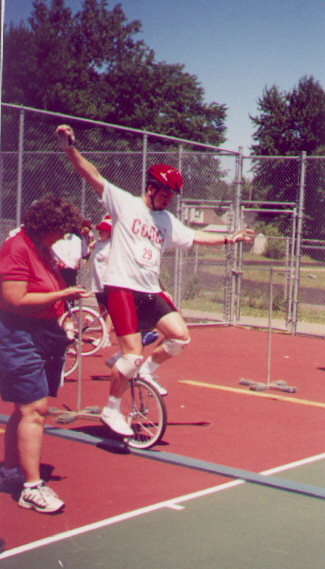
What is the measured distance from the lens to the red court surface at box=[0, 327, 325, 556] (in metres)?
4.11

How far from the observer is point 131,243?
17.2ft

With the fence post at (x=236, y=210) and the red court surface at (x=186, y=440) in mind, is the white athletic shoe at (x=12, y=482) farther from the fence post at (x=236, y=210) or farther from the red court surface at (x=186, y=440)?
the fence post at (x=236, y=210)

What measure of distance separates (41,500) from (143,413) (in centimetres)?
181

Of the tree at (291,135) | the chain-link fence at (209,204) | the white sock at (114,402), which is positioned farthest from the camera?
the tree at (291,135)

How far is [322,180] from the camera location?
2020 centimetres

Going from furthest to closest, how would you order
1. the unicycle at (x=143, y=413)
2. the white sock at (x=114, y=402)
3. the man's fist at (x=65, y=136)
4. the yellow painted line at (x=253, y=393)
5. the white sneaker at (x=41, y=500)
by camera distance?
the yellow painted line at (x=253, y=393) → the unicycle at (x=143, y=413) → the white sock at (x=114, y=402) → the man's fist at (x=65, y=136) → the white sneaker at (x=41, y=500)

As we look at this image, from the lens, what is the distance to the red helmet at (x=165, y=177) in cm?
519

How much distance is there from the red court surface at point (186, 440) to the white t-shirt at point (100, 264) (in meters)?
1.08

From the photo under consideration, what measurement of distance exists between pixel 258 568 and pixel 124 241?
2.61m

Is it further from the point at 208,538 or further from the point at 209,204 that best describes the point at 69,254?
the point at 209,204

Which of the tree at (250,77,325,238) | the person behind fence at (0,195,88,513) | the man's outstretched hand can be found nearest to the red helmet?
the man's outstretched hand

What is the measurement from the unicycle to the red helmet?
150cm

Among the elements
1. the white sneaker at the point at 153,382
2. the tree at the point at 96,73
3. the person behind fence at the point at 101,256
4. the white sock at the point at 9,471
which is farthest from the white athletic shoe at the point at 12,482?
the person behind fence at the point at 101,256

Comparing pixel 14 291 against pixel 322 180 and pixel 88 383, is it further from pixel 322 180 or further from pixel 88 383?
pixel 322 180
